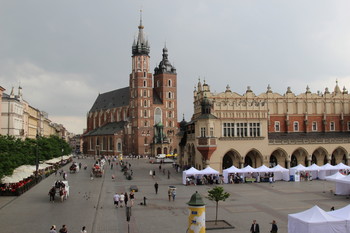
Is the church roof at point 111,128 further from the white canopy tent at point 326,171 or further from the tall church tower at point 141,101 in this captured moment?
the white canopy tent at point 326,171

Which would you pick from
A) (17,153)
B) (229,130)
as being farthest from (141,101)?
(17,153)

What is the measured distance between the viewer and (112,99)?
423 ft

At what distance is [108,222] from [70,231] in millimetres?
2869

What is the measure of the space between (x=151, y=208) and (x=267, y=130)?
28725 mm

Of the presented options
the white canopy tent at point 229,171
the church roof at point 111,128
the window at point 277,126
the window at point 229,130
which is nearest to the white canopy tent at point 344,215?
the white canopy tent at point 229,171

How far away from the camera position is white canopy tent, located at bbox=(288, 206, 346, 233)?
1628 centimetres

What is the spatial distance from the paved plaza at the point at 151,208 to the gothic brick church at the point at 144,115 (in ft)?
218

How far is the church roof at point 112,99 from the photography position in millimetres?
121119

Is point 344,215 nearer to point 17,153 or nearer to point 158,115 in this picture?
point 17,153

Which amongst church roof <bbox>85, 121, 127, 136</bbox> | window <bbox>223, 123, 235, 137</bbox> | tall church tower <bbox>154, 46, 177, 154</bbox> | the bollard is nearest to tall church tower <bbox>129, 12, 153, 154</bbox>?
tall church tower <bbox>154, 46, 177, 154</bbox>

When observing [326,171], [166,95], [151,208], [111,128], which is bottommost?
[151,208]

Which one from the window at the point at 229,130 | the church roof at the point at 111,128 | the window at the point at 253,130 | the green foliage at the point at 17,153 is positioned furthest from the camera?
the church roof at the point at 111,128

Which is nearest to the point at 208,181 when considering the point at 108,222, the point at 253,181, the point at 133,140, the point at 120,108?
the point at 253,181

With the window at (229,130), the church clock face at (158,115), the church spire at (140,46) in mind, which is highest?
the church spire at (140,46)
